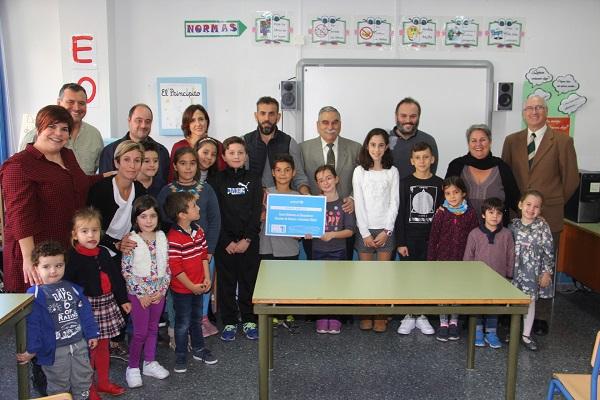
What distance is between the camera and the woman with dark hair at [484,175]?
407 centimetres

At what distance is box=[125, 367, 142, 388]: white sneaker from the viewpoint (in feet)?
10.9

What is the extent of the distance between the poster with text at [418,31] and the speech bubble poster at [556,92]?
1071mm

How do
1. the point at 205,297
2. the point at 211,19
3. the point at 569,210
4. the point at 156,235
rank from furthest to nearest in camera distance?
the point at 211,19 → the point at 569,210 → the point at 205,297 → the point at 156,235

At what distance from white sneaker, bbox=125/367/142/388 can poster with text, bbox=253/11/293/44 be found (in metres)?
3.45

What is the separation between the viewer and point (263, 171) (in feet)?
14.1

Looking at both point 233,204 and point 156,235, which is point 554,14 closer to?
point 233,204

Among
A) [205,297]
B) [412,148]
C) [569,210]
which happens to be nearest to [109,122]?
[205,297]

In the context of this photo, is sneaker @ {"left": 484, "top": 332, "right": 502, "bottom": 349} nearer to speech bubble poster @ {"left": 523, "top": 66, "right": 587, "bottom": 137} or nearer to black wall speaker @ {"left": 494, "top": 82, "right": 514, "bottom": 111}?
black wall speaker @ {"left": 494, "top": 82, "right": 514, "bottom": 111}

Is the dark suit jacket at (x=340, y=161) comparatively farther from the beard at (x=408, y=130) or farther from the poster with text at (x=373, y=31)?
the poster with text at (x=373, y=31)

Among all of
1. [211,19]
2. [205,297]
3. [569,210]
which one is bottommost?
[205,297]

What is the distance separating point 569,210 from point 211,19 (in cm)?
392

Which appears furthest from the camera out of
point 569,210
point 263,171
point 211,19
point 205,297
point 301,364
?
point 211,19

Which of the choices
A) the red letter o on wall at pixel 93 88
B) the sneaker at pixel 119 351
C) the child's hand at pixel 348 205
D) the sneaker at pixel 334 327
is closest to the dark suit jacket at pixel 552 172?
the child's hand at pixel 348 205

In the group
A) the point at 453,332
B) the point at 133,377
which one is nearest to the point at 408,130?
the point at 453,332
